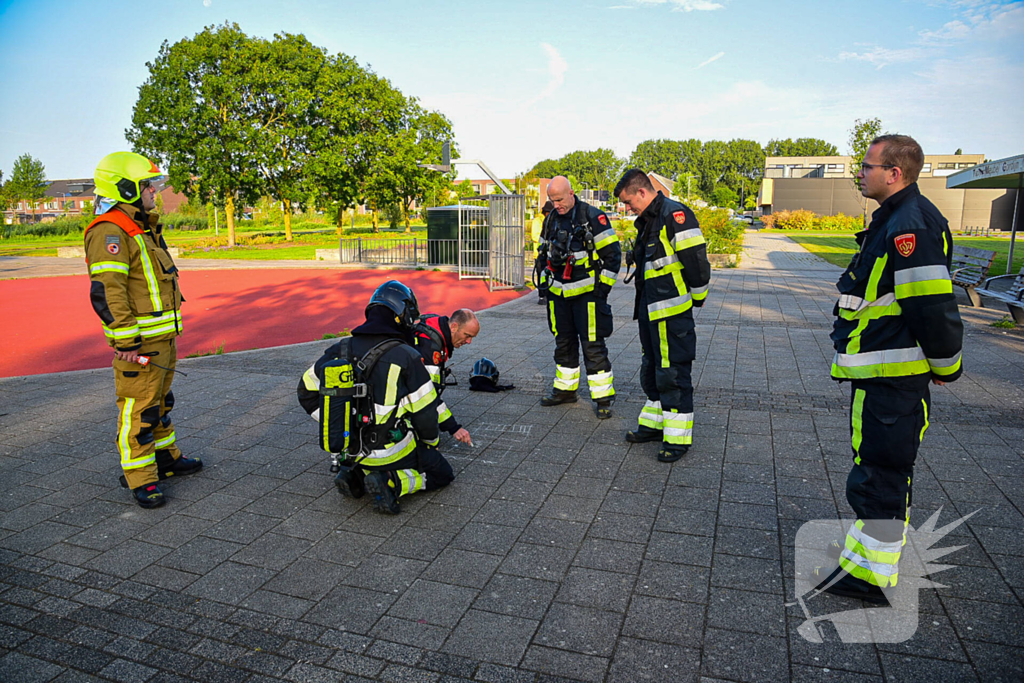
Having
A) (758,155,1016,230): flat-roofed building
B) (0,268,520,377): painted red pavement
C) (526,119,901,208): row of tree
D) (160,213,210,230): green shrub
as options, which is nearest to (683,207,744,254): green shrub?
(0,268,520,377): painted red pavement

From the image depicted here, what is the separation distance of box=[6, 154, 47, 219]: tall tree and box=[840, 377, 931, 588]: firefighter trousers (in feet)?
200

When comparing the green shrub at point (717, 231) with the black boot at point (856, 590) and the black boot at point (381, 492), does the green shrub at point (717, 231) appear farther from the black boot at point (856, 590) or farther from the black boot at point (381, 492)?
the black boot at point (856, 590)

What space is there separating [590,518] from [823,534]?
4.36 ft

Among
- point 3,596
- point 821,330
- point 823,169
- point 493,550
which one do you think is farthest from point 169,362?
point 823,169

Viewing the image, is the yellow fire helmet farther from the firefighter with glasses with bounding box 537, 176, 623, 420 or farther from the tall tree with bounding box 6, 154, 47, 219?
the tall tree with bounding box 6, 154, 47, 219

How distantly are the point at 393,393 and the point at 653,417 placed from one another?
2318mm

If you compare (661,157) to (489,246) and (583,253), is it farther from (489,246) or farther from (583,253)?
(583,253)

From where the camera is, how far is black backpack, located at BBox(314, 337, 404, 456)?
3854mm

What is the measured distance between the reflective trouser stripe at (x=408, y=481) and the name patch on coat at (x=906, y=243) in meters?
3.00

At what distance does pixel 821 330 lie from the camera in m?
9.91

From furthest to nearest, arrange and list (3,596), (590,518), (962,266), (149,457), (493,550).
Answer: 1. (962,266)
2. (149,457)
3. (590,518)
4. (493,550)
5. (3,596)

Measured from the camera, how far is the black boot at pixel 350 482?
4.22m

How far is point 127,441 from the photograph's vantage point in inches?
166

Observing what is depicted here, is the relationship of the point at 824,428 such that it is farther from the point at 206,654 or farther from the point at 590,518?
the point at 206,654
